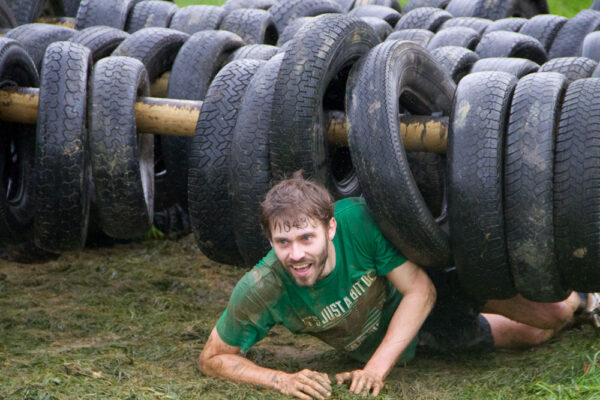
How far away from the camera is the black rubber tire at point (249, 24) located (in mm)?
6793

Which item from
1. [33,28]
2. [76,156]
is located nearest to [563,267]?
[76,156]

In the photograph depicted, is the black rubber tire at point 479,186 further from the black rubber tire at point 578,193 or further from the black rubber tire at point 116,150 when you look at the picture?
the black rubber tire at point 116,150

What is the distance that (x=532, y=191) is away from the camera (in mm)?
3414

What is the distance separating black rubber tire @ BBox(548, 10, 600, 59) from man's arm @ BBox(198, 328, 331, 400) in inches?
187

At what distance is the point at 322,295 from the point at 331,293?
1.7 inches

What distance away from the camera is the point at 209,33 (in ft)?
18.2

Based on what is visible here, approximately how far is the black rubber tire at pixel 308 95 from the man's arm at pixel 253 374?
34.5 inches

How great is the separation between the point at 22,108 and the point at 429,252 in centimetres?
255

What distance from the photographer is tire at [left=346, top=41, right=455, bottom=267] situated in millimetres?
3449

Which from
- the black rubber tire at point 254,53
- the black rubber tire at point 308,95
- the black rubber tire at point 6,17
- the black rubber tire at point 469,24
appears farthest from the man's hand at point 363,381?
the black rubber tire at point 6,17

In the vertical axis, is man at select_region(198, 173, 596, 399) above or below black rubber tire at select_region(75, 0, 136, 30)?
below

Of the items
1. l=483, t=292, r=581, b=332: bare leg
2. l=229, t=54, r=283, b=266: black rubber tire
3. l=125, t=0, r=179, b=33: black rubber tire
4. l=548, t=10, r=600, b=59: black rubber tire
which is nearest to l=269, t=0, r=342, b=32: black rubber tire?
l=125, t=0, r=179, b=33: black rubber tire

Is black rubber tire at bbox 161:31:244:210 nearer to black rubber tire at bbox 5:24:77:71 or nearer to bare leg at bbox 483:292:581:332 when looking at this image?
black rubber tire at bbox 5:24:77:71

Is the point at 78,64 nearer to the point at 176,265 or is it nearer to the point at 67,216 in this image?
the point at 67,216
